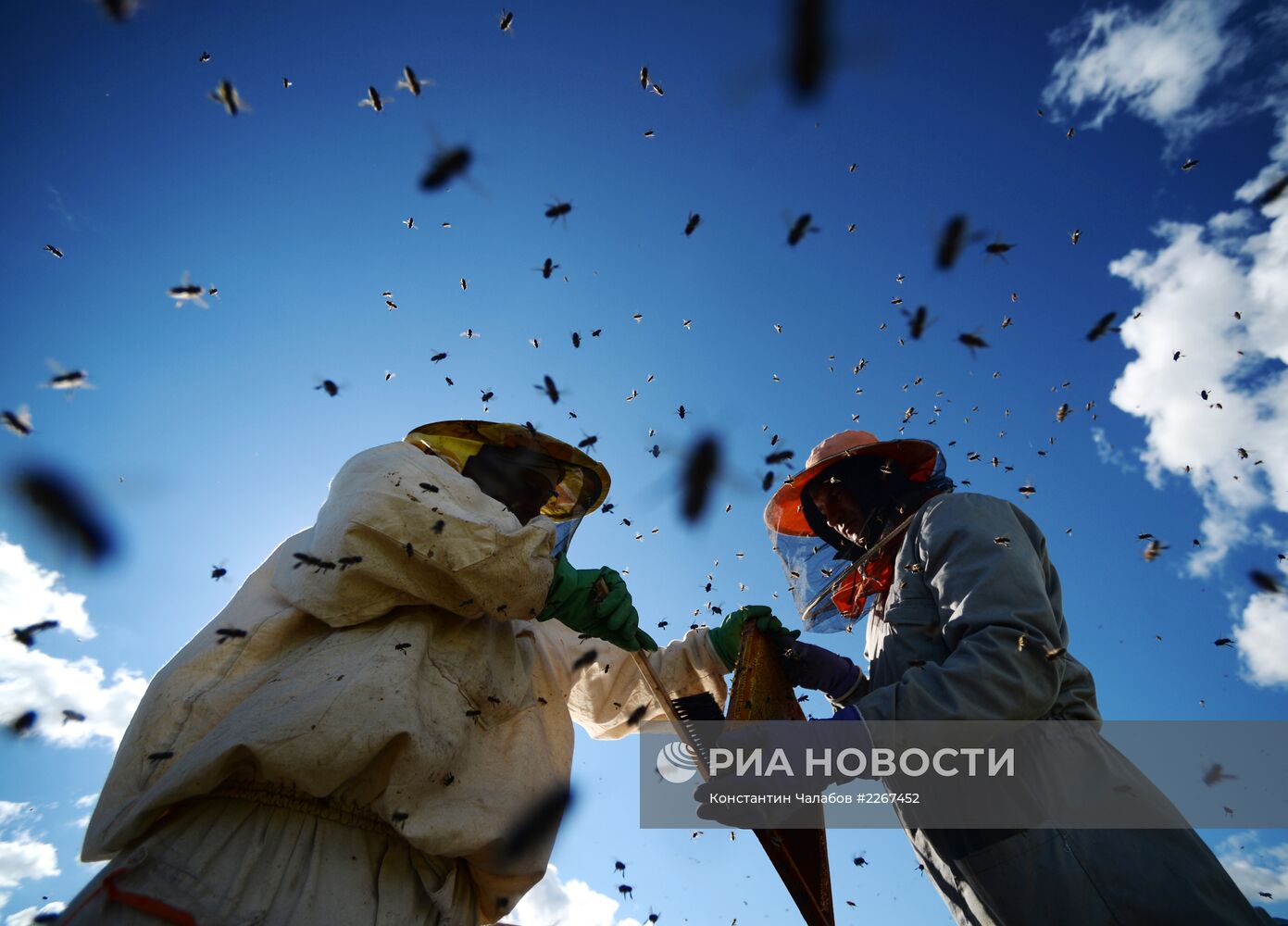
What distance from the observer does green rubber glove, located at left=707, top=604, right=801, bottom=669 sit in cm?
446

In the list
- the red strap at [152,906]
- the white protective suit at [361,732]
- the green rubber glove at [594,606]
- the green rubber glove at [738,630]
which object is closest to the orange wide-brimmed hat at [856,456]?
the green rubber glove at [738,630]

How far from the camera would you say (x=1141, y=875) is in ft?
8.09

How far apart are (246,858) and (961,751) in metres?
3.07

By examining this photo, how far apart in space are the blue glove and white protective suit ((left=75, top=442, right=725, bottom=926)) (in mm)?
1589

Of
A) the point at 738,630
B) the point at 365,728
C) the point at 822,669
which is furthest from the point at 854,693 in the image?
the point at 365,728

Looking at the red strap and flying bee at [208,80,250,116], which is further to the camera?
flying bee at [208,80,250,116]

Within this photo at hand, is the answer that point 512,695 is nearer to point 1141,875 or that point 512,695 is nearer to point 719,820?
point 719,820

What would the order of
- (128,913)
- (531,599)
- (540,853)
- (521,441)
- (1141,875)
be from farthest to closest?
1. (521,441)
2. (531,599)
3. (540,853)
4. (1141,875)
5. (128,913)

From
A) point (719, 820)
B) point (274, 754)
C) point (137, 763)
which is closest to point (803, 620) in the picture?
point (719, 820)

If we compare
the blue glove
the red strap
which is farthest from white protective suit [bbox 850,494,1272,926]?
the red strap

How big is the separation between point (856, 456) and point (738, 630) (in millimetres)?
1817

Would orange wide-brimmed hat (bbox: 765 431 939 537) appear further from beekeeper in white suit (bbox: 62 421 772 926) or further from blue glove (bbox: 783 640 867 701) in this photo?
beekeeper in white suit (bbox: 62 421 772 926)

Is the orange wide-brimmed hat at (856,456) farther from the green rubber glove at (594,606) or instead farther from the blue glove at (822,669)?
the green rubber glove at (594,606)

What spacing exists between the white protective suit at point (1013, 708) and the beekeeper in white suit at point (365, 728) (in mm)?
1926
